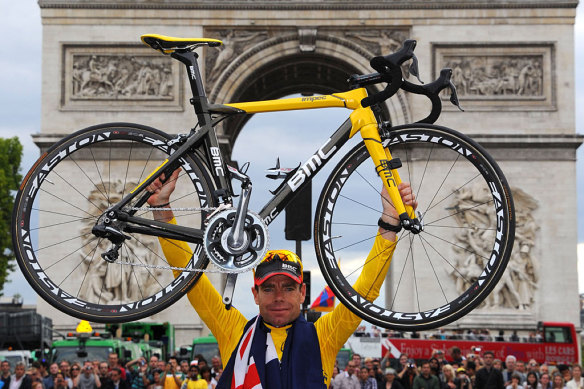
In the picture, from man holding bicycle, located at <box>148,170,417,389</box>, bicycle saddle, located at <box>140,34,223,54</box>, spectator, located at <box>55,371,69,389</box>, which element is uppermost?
bicycle saddle, located at <box>140,34,223,54</box>

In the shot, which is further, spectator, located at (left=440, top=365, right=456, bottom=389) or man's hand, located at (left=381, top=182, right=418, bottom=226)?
spectator, located at (left=440, top=365, right=456, bottom=389)

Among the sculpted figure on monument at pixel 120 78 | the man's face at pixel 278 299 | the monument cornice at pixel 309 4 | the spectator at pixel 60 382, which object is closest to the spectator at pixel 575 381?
the spectator at pixel 60 382

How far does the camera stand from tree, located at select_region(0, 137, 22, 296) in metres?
44.8

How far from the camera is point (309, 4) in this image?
2978 cm

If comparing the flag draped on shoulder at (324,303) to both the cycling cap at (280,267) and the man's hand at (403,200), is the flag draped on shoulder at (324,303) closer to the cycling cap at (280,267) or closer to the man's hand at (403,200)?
the man's hand at (403,200)

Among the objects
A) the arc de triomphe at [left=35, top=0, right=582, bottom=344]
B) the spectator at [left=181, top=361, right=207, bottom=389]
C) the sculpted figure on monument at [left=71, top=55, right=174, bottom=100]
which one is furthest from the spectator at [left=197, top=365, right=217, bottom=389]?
the sculpted figure on monument at [left=71, top=55, right=174, bottom=100]

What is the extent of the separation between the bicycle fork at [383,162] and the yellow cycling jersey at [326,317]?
397 mm

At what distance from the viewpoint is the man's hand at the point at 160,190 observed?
208 inches

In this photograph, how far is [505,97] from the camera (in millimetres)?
29297

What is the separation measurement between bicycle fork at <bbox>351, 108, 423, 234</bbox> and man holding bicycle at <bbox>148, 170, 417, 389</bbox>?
12.9 inches

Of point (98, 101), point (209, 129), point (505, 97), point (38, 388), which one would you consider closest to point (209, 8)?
point (98, 101)

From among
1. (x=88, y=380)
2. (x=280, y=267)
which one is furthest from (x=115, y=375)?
(x=280, y=267)

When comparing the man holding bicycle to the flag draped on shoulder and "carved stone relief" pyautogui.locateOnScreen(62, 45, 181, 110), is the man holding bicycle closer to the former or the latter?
the flag draped on shoulder

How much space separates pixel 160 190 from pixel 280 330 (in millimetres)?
1205
